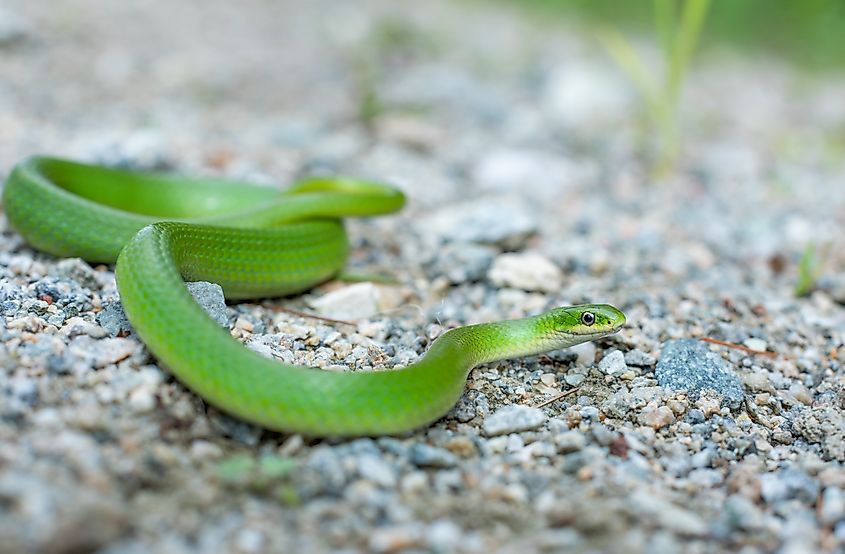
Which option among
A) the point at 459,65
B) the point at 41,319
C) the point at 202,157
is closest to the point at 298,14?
the point at 459,65

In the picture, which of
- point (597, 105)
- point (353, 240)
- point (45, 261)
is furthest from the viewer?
point (597, 105)

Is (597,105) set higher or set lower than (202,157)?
higher

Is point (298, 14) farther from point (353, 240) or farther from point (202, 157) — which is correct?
point (353, 240)

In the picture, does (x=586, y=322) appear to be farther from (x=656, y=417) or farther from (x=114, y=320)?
(x=114, y=320)

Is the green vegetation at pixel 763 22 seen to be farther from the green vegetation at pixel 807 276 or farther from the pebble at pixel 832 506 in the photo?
the pebble at pixel 832 506

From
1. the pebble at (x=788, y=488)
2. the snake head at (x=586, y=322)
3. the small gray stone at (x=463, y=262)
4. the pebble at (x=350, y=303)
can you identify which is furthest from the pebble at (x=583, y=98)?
the pebble at (x=788, y=488)

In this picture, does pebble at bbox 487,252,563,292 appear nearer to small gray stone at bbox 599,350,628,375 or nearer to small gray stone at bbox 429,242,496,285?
small gray stone at bbox 429,242,496,285
